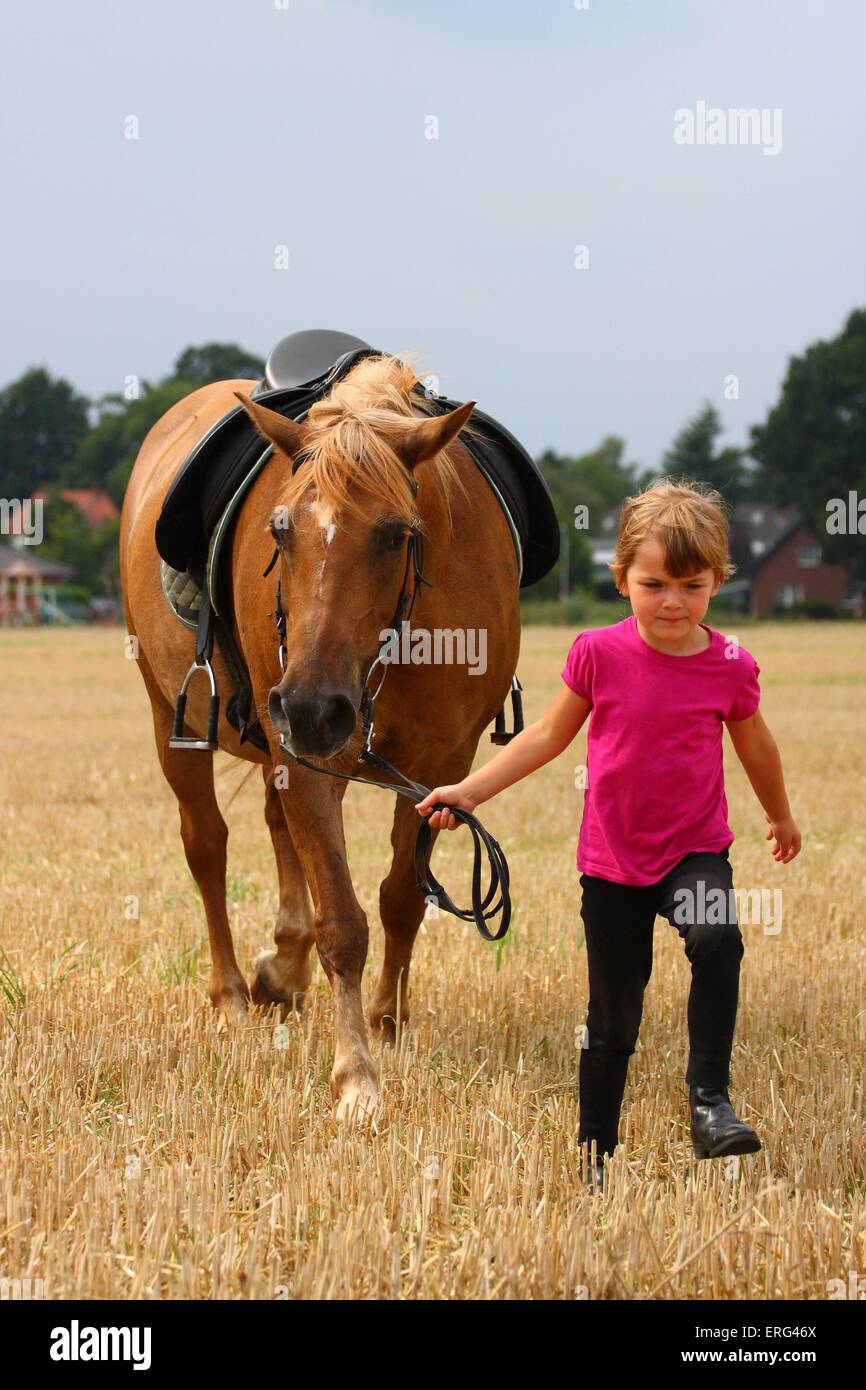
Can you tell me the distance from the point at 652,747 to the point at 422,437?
1.14 metres

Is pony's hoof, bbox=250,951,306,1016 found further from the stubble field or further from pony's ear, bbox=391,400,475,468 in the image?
pony's ear, bbox=391,400,475,468

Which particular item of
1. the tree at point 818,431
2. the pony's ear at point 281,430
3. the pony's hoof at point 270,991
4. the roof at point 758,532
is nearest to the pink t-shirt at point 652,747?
the pony's ear at point 281,430

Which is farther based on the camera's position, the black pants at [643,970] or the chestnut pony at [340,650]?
the chestnut pony at [340,650]

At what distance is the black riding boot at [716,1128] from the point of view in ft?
11.6

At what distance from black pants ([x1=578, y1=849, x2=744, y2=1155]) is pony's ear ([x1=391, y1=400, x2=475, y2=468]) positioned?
129 centimetres

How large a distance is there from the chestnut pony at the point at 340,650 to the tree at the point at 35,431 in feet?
377

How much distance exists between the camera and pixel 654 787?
3715 mm

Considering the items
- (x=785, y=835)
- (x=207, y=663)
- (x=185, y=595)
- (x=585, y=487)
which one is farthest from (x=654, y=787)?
(x=585, y=487)

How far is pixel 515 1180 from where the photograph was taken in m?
3.52

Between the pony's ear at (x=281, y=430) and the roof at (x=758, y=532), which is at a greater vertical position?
the roof at (x=758, y=532)

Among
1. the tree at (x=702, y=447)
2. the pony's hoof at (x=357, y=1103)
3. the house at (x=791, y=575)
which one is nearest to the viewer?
the pony's hoof at (x=357, y=1103)

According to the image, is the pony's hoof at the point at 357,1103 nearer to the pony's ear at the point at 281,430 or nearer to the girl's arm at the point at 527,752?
the girl's arm at the point at 527,752

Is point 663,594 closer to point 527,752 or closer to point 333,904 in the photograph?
point 527,752

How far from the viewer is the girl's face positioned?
11.9 feet
